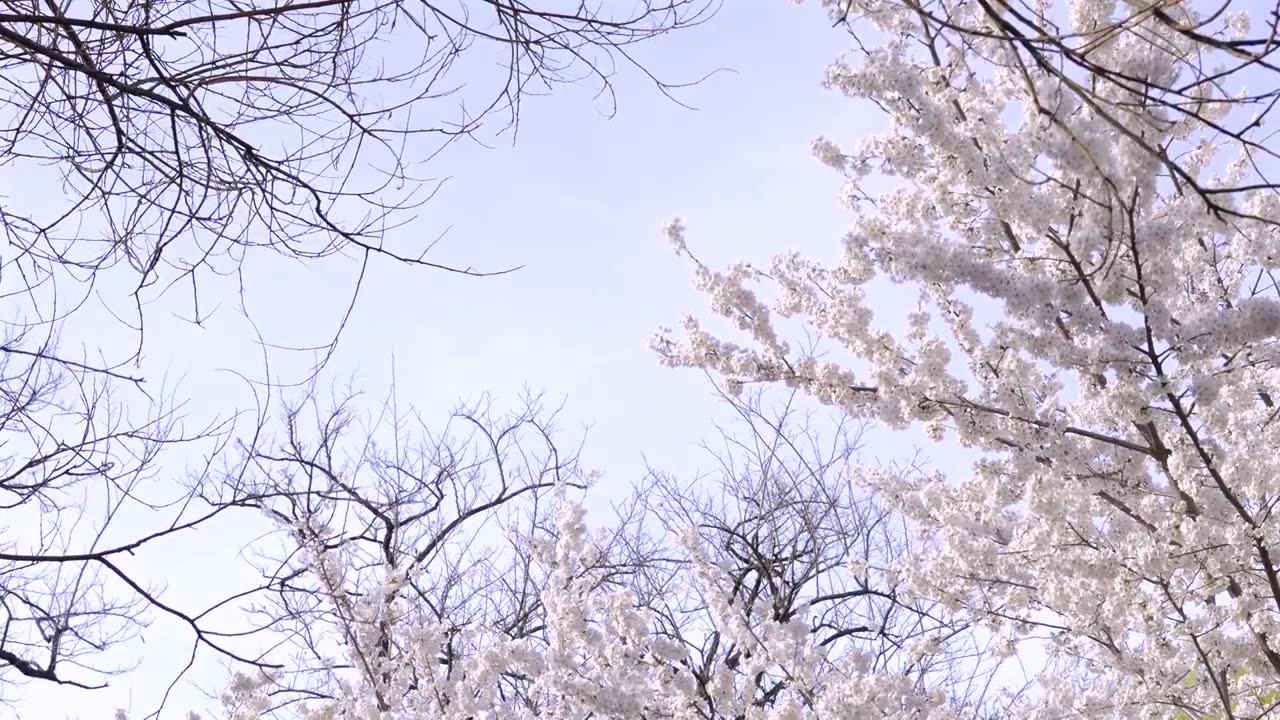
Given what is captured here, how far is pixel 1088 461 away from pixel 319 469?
323 inches

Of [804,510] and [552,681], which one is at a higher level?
[804,510]

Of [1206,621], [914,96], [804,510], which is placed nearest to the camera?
[914,96]

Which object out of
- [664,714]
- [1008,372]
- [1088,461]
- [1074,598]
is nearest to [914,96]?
[1008,372]

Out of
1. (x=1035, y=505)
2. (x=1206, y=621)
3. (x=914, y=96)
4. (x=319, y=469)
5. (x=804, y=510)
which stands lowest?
(x=1206, y=621)

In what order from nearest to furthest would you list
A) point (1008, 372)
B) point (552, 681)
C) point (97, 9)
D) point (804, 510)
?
point (97, 9), point (1008, 372), point (552, 681), point (804, 510)

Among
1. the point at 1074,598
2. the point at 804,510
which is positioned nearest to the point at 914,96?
the point at 1074,598

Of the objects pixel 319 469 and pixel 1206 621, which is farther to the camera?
pixel 319 469

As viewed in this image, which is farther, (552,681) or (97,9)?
(552,681)

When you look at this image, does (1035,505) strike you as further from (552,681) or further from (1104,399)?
(552,681)

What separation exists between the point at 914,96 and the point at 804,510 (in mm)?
7543

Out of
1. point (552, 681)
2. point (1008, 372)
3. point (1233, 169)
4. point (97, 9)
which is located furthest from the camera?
point (1233, 169)

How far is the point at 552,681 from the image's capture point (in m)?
4.82

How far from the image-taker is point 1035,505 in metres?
3.81

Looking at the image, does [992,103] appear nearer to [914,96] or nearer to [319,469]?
[914,96]
